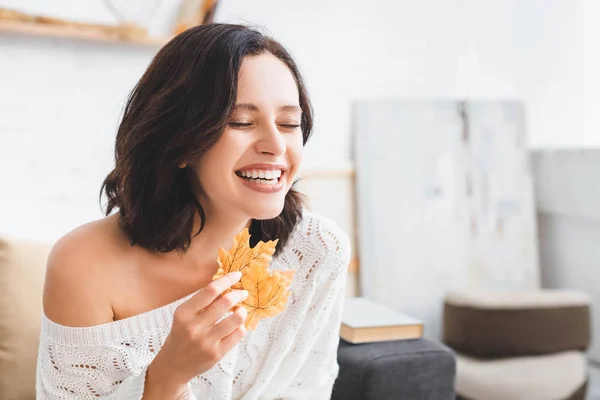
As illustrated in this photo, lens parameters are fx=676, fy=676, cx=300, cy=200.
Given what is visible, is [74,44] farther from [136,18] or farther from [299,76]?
[299,76]

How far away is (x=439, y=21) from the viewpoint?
104 inches

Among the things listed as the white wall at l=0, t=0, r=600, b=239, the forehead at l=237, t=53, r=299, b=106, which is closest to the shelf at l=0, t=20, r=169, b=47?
the white wall at l=0, t=0, r=600, b=239

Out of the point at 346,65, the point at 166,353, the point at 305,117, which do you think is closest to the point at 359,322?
the point at 305,117

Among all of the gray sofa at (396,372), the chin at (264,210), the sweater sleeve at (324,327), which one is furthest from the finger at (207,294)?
the gray sofa at (396,372)

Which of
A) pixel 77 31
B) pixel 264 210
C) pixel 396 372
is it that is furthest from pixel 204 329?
pixel 77 31

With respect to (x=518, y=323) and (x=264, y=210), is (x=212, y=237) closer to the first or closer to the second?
(x=264, y=210)

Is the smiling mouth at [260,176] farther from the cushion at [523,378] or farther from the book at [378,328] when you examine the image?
the cushion at [523,378]

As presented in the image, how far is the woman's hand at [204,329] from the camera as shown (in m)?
0.94

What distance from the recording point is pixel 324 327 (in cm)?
150

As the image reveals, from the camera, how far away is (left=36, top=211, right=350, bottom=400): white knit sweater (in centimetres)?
119

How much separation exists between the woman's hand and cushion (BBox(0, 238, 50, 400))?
74 centimetres

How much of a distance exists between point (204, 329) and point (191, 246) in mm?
326

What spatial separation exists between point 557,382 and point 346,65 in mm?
1284

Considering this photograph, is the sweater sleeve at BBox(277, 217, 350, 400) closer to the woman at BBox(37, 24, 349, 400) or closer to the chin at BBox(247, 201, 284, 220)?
the woman at BBox(37, 24, 349, 400)
